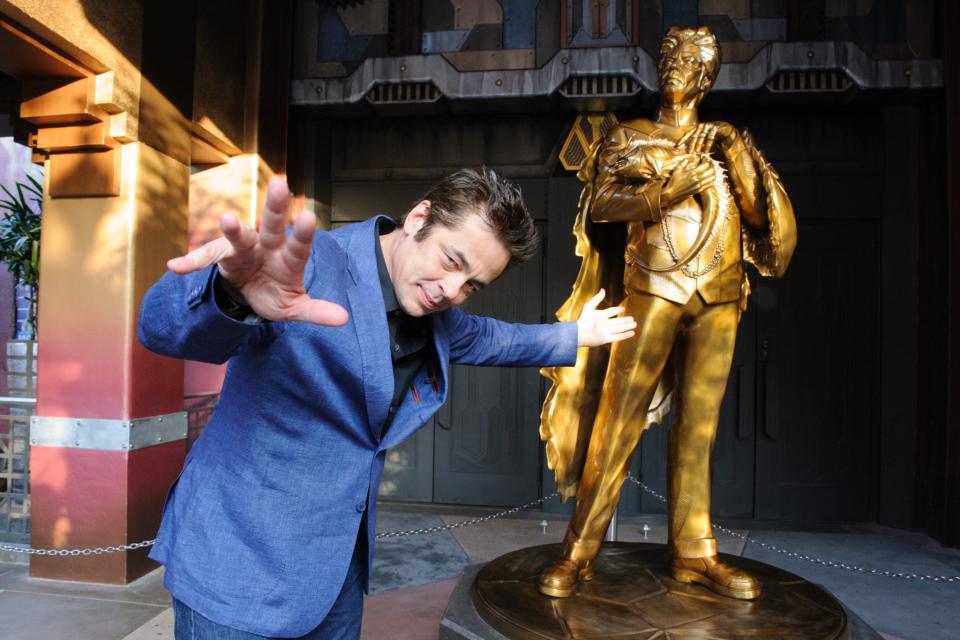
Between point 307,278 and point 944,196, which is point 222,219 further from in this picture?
point 944,196

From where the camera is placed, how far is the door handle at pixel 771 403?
192 inches

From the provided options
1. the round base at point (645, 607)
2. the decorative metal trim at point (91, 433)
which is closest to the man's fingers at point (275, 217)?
the round base at point (645, 607)

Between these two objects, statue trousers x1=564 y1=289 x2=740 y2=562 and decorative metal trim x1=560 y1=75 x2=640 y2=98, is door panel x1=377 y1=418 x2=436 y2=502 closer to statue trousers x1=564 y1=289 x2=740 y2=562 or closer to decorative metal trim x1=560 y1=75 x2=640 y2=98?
decorative metal trim x1=560 y1=75 x2=640 y2=98

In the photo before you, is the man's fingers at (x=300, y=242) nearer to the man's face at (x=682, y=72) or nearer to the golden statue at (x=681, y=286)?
the golden statue at (x=681, y=286)

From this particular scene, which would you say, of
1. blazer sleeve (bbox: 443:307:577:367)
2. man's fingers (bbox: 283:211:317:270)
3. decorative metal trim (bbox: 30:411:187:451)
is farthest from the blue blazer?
decorative metal trim (bbox: 30:411:187:451)

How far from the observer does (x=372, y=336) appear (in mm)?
1179

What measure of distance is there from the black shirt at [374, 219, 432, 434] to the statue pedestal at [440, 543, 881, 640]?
3.50 ft

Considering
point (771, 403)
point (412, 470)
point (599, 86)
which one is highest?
point (599, 86)

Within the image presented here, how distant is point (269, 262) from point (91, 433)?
3.21 meters

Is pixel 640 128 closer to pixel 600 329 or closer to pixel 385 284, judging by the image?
pixel 600 329

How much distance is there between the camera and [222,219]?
31.5 inches

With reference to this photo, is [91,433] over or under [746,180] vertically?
under

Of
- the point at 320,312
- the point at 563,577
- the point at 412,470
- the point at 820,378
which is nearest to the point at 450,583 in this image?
the point at 563,577

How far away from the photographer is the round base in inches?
80.5
